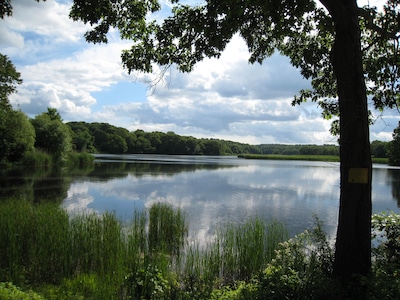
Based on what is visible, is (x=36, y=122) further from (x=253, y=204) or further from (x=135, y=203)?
(x=253, y=204)

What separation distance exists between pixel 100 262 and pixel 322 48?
21.0ft

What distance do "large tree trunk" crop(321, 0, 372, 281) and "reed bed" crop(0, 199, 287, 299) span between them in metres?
2.15

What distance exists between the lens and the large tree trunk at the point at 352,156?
13.4ft

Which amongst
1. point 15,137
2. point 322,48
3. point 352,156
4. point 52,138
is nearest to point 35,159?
point 15,137

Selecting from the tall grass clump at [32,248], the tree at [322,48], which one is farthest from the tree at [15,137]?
the tree at [322,48]

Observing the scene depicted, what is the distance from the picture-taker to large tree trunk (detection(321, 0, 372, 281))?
407 cm

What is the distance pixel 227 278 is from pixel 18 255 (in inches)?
166

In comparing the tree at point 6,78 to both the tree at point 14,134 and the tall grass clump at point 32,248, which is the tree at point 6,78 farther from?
the tall grass clump at point 32,248

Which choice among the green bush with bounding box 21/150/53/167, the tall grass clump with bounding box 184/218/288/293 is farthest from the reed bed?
the green bush with bounding box 21/150/53/167

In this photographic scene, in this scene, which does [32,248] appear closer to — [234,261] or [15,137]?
[234,261]

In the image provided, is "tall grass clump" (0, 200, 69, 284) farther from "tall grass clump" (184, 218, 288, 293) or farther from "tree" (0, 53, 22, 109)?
"tree" (0, 53, 22, 109)

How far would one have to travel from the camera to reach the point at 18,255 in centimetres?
644

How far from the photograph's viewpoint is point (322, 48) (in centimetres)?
666

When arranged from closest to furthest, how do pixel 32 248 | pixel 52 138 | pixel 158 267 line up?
pixel 158 267, pixel 32 248, pixel 52 138
